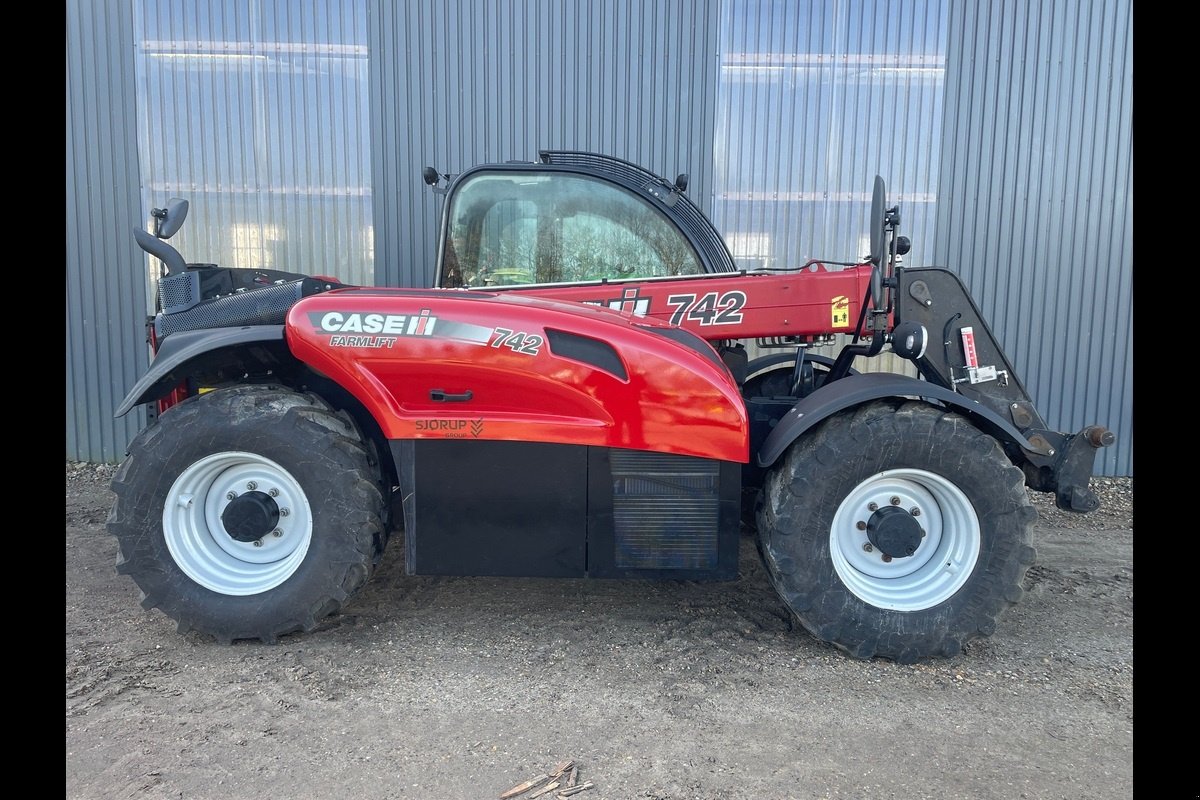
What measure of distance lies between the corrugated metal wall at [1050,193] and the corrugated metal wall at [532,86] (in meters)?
A: 2.36

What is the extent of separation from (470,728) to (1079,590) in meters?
3.49

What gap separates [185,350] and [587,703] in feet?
7.57

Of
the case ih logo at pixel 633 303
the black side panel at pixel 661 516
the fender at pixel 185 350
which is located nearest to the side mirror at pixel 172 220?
the fender at pixel 185 350

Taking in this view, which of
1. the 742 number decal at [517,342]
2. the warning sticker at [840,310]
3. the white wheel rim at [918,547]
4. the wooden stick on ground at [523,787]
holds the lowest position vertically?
the wooden stick on ground at [523,787]

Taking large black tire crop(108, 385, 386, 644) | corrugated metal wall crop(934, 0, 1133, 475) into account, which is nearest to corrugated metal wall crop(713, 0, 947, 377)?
corrugated metal wall crop(934, 0, 1133, 475)

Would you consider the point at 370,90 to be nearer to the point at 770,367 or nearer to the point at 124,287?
the point at 124,287

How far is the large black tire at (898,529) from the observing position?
3078mm

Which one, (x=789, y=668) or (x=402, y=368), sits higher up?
(x=402, y=368)

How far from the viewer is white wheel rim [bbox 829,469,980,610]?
3.14 m

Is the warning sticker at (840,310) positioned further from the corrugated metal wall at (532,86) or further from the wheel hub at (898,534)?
the corrugated metal wall at (532,86)

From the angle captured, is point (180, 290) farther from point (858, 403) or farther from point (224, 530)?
point (858, 403)

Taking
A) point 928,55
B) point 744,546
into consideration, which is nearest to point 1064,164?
point 928,55

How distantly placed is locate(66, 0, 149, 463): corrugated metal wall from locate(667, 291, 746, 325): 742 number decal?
17.7ft

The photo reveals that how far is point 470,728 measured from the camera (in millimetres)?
2621
